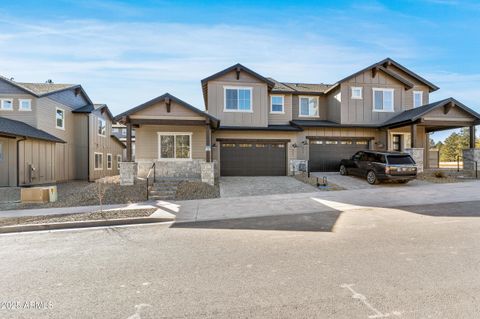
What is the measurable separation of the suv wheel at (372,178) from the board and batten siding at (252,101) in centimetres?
710

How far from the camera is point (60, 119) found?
1922 centimetres

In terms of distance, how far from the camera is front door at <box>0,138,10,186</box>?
14.8 m

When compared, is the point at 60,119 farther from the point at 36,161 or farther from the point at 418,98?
the point at 418,98

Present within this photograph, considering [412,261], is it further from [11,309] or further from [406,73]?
[406,73]

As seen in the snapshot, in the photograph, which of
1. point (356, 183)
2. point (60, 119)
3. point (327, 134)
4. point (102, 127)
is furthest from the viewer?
point (102, 127)

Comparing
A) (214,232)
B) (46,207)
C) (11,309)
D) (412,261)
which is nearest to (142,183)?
(46,207)

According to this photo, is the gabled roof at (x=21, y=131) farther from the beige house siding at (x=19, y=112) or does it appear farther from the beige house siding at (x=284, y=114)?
the beige house siding at (x=284, y=114)

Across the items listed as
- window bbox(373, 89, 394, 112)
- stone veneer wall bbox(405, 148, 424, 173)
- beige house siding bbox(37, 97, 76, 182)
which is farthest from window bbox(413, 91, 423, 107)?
beige house siding bbox(37, 97, 76, 182)

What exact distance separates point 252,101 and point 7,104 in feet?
54.0

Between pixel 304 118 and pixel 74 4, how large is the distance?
15242 mm

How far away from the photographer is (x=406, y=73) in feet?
64.6

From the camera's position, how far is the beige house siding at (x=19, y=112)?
54.8 feet

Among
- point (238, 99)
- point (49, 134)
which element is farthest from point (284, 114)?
point (49, 134)

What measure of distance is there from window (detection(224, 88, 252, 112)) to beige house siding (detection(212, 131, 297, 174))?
161 centimetres
